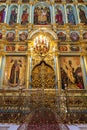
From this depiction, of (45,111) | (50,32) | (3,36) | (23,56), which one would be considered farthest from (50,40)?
(45,111)

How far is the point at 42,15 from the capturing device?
15.2m

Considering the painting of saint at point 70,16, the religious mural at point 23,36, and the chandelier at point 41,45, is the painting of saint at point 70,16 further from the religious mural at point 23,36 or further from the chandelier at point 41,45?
the religious mural at point 23,36

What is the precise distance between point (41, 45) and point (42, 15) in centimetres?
383

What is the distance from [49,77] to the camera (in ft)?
38.7

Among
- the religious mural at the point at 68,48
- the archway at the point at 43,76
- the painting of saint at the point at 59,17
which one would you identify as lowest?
the archway at the point at 43,76

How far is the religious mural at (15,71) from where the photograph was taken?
11.5m

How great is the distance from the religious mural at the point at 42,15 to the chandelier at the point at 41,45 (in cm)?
214

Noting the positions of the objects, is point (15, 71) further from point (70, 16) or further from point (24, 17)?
point (70, 16)

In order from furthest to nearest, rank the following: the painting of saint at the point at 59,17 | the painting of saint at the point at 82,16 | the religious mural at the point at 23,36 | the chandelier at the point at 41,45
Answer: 1. the painting of saint at the point at 82,16
2. the painting of saint at the point at 59,17
3. the religious mural at the point at 23,36
4. the chandelier at the point at 41,45

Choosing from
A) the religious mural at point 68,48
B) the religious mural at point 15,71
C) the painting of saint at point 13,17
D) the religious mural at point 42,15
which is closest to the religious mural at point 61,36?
the religious mural at point 68,48

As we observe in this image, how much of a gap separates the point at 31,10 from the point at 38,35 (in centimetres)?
345

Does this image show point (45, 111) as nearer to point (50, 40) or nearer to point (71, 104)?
point (71, 104)

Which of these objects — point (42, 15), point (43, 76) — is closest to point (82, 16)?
point (42, 15)

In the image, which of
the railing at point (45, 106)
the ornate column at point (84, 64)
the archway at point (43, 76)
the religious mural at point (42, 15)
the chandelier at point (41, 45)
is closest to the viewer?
the railing at point (45, 106)
